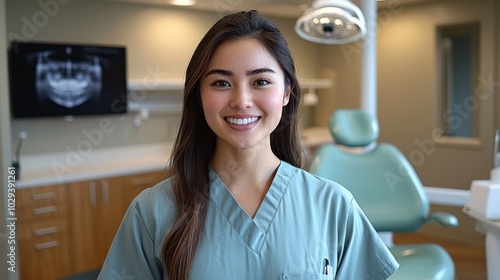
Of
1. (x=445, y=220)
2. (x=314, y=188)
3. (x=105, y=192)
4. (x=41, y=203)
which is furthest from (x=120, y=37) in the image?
(x=314, y=188)

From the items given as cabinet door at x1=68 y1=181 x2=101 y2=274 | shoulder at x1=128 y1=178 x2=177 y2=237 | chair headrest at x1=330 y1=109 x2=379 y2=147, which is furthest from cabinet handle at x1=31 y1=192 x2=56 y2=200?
shoulder at x1=128 y1=178 x2=177 y2=237

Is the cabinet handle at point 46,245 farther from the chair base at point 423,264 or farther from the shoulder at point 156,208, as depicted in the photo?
the shoulder at point 156,208

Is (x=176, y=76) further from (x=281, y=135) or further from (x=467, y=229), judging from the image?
(x=281, y=135)

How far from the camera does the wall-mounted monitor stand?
3.40 metres

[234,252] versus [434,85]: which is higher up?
[434,85]

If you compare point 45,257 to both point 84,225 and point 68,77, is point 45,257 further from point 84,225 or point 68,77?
point 68,77

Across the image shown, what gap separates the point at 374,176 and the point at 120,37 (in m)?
2.38

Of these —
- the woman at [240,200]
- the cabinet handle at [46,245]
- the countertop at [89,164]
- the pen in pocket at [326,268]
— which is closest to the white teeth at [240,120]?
the woman at [240,200]

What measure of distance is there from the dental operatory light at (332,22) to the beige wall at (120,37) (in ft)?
3.79

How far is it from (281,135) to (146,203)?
363mm

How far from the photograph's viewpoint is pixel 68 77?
3.63 meters

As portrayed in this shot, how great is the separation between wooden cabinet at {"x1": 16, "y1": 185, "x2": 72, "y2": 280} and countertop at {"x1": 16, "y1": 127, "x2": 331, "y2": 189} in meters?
0.08

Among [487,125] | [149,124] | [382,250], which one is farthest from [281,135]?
[487,125]

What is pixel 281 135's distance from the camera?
1.24 metres
